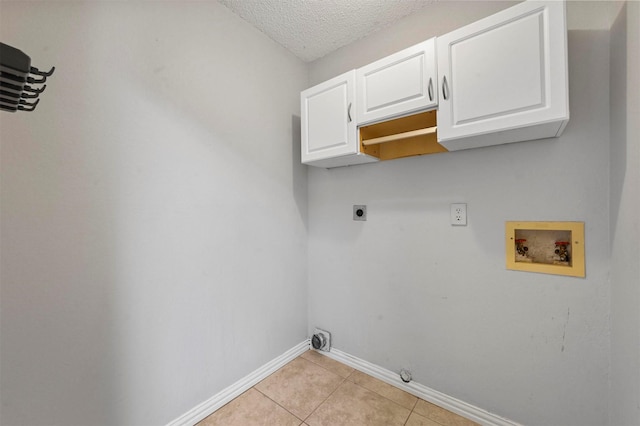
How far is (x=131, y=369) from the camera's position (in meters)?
1.19

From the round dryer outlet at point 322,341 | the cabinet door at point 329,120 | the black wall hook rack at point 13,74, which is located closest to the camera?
the black wall hook rack at point 13,74

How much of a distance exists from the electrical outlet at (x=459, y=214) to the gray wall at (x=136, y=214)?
4.01ft

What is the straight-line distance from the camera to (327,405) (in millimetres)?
1520

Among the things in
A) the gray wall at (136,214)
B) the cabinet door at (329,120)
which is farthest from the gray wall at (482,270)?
the gray wall at (136,214)

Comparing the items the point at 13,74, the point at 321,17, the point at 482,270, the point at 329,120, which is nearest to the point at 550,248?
the point at 482,270

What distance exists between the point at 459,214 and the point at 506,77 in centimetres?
71

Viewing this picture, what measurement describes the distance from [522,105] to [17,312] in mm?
2181

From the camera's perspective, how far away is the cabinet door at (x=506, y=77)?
1001 mm

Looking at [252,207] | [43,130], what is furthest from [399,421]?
[43,130]

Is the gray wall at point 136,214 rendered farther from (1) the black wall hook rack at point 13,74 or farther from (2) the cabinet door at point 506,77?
(2) the cabinet door at point 506,77

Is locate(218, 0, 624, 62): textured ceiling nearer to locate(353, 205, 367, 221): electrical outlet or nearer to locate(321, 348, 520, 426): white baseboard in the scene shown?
locate(353, 205, 367, 221): electrical outlet

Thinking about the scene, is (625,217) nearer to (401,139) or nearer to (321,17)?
(401,139)

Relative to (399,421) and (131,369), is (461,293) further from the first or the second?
(131,369)

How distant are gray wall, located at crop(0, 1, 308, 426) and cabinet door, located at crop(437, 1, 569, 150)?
122cm
